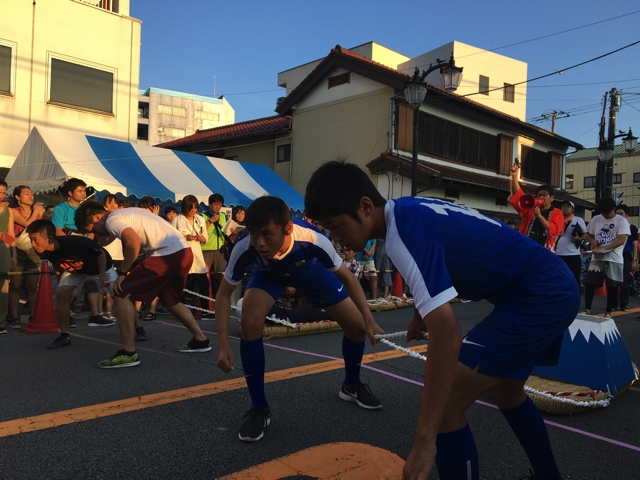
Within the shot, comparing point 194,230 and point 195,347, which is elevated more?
point 194,230

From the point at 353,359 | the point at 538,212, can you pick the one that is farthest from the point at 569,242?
the point at 353,359

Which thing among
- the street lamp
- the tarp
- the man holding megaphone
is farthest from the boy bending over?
the street lamp

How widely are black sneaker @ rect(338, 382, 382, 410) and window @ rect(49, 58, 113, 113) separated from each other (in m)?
14.8

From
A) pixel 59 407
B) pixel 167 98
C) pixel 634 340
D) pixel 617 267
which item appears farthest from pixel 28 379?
pixel 167 98

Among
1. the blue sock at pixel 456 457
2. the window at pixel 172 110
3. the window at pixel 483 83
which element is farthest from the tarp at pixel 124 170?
the window at pixel 172 110

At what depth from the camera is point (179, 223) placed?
8.38 meters

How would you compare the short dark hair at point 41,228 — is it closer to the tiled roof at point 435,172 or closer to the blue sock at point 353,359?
the blue sock at point 353,359

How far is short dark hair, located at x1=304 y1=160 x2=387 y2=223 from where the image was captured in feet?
6.54

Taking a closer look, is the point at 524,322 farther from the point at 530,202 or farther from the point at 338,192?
the point at 530,202

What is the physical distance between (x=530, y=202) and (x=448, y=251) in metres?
5.76

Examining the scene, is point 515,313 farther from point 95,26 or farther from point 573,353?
point 95,26

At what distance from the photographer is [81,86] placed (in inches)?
616

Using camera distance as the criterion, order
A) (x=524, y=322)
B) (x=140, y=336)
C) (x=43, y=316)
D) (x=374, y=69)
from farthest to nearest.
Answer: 1. (x=374, y=69)
2. (x=43, y=316)
3. (x=140, y=336)
4. (x=524, y=322)

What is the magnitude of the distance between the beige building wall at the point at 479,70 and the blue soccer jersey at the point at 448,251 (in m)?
27.5
